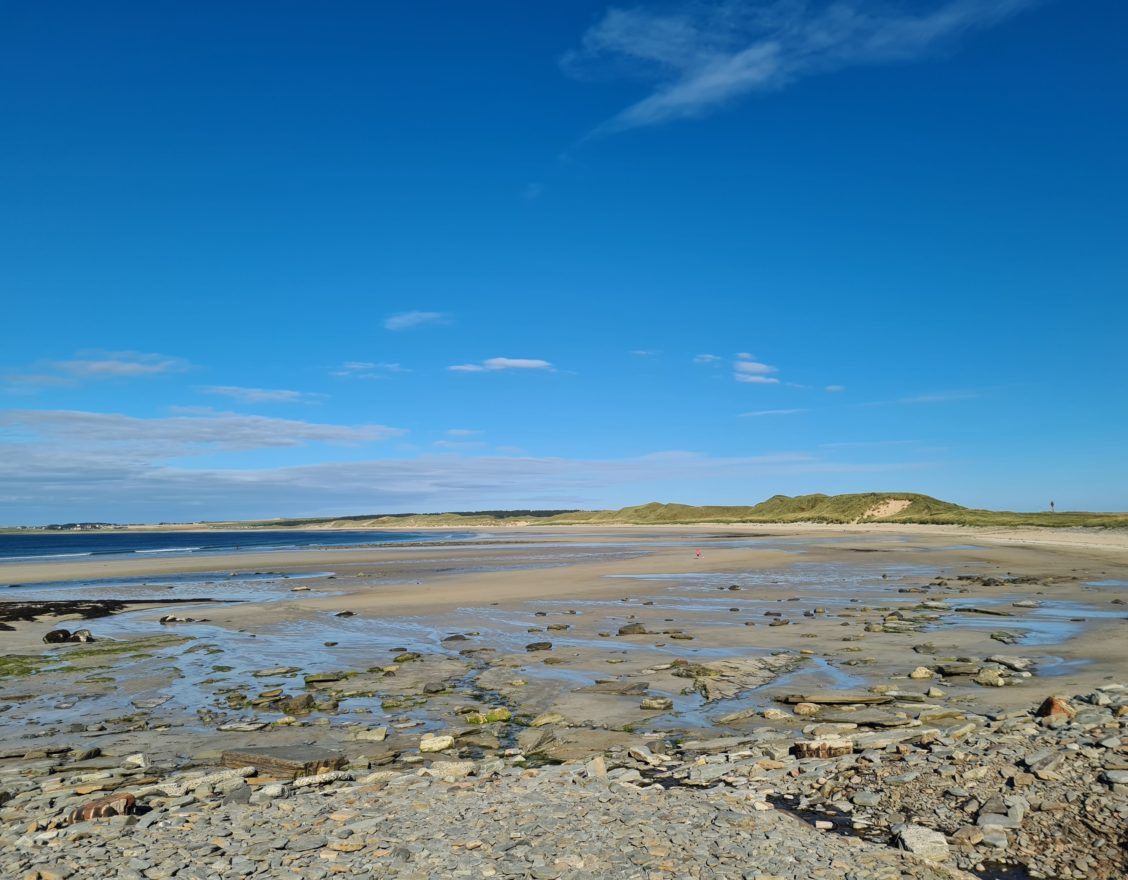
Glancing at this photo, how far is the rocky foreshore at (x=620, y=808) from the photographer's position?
7031mm

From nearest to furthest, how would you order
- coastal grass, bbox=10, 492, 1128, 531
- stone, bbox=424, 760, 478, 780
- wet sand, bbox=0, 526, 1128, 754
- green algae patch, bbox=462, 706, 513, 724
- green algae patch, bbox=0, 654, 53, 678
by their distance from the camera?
stone, bbox=424, 760, 478, 780 → green algae patch, bbox=462, 706, 513, 724 → wet sand, bbox=0, 526, 1128, 754 → green algae patch, bbox=0, 654, 53, 678 → coastal grass, bbox=10, 492, 1128, 531

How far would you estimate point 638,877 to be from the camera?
263 inches

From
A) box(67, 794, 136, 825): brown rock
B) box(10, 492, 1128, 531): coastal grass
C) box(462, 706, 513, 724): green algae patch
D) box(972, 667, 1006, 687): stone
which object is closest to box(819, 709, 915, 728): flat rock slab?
box(972, 667, 1006, 687): stone

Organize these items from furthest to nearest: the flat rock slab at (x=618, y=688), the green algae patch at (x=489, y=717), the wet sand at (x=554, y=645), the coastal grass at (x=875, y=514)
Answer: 1. the coastal grass at (x=875, y=514)
2. the flat rock slab at (x=618, y=688)
3. the wet sand at (x=554, y=645)
4. the green algae patch at (x=489, y=717)

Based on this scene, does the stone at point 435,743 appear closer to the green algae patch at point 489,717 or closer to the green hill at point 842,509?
the green algae patch at point 489,717

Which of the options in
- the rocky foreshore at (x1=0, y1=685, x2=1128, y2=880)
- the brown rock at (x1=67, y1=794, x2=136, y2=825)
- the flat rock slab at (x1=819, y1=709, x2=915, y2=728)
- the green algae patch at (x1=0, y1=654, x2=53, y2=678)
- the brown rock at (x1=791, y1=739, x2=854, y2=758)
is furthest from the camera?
the green algae patch at (x1=0, y1=654, x2=53, y2=678)

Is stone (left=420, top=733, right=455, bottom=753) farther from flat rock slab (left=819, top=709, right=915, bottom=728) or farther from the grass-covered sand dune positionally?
the grass-covered sand dune

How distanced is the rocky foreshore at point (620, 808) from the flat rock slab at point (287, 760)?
3 cm

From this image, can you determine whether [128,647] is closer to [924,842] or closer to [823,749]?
[823,749]

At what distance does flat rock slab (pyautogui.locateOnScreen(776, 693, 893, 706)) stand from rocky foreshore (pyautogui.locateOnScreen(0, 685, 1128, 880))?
183 cm

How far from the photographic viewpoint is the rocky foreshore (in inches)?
277

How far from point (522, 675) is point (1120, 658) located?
44.7 ft

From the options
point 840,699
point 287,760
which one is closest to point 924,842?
point 840,699

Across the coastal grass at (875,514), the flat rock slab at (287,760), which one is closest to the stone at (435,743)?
the flat rock slab at (287,760)
